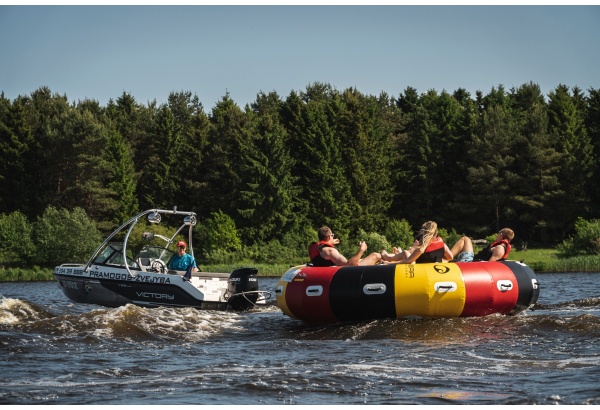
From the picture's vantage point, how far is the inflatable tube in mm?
15109

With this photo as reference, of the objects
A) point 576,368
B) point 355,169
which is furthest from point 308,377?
point 355,169

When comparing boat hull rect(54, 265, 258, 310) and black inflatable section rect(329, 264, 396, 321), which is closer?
black inflatable section rect(329, 264, 396, 321)

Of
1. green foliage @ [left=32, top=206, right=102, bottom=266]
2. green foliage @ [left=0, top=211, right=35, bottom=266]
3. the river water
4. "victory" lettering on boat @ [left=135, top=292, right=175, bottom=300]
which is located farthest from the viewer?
green foliage @ [left=0, top=211, right=35, bottom=266]

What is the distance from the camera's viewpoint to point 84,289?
20.1 meters

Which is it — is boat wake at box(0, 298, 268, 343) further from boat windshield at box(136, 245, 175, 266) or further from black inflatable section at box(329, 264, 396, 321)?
boat windshield at box(136, 245, 175, 266)

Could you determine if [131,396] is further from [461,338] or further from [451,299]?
[451,299]

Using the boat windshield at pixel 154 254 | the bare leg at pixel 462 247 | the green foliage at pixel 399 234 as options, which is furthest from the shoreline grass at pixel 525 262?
the boat windshield at pixel 154 254

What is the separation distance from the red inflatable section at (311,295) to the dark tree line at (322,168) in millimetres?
41351

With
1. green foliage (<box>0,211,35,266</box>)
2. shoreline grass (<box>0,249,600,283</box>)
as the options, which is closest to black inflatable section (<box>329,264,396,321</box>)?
shoreline grass (<box>0,249,600,283</box>)

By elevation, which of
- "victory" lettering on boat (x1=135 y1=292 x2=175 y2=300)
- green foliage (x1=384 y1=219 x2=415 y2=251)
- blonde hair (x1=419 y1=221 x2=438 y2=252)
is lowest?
"victory" lettering on boat (x1=135 y1=292 x2=175 y2=300)

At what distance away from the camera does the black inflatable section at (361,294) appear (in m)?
15.2

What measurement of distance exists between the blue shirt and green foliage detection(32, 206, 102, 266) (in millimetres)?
30729

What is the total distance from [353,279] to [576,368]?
4.97 metres

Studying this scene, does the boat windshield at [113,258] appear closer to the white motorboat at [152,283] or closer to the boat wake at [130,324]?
the white motorboat at [152,283]
